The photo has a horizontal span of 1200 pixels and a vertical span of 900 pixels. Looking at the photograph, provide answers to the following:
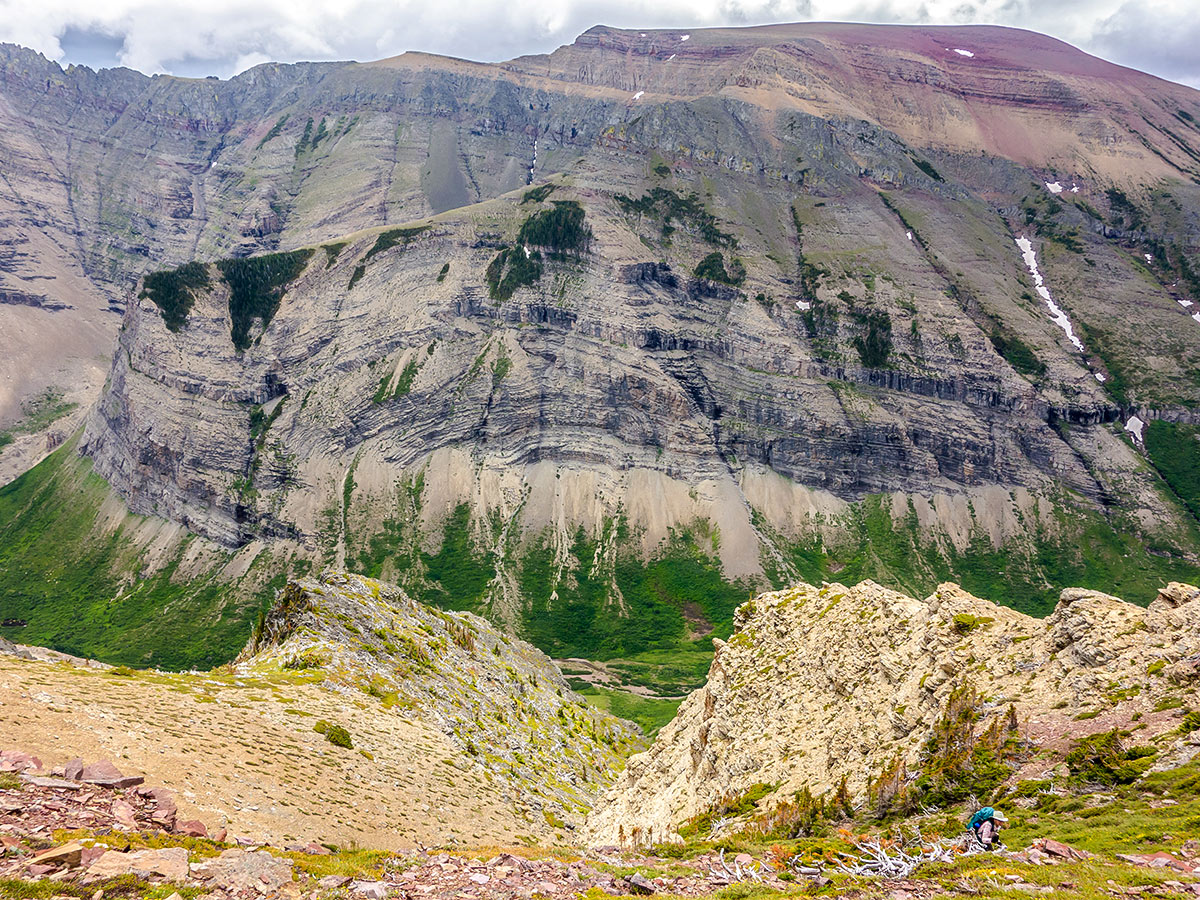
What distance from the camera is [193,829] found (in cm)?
2420

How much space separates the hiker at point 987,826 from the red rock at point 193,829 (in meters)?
26.1

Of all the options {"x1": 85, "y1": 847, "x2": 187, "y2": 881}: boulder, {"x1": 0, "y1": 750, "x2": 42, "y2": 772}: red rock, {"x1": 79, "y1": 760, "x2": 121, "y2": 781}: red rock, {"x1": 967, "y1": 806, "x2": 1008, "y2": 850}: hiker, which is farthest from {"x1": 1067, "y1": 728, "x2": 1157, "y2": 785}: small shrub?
{"x1": 0, "y1": 750, "x2": 42, "y2": 772}: red rock

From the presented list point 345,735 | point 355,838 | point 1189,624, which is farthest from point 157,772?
point 1189,624

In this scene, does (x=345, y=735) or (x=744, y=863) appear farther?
(x=345, y=735)

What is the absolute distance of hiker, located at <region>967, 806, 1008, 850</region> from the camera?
Result: 23.2 m

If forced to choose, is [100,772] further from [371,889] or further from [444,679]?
[444,679]

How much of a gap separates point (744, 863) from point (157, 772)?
23.9m

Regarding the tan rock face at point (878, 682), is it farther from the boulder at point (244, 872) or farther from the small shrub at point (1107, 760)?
the boulder at point (244, 872)

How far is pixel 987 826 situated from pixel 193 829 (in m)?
26.6

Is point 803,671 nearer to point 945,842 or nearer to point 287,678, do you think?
point 945,842

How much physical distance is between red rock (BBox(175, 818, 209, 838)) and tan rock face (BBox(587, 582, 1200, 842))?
25.1 m

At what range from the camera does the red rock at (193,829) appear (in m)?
23.7

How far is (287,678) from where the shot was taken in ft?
169

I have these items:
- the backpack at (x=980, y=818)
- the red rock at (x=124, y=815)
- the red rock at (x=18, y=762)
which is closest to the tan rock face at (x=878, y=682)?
the backpack at (x=980, y=818)
